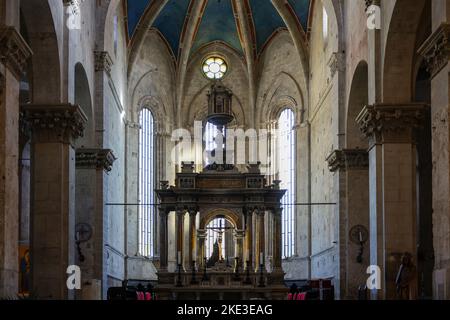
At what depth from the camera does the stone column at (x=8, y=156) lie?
747 inches

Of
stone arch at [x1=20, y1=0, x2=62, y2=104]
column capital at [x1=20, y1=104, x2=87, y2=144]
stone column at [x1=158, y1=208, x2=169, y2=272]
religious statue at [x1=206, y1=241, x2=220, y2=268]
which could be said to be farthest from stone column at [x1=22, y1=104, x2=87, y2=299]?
religious statue at [x1=206, y1=241, x2=220, y2=268]

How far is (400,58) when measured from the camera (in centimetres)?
2569

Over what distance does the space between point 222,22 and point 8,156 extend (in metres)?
30.8

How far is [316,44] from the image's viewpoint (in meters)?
42.1

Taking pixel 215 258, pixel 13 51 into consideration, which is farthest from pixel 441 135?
pixel 215 258

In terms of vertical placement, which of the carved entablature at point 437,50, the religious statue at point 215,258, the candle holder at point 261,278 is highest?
the carved entablature at point 437,50

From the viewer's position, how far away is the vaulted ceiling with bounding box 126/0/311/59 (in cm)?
4688

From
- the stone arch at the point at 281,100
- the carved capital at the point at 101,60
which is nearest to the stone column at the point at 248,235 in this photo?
the carved capital at the point at 101,60

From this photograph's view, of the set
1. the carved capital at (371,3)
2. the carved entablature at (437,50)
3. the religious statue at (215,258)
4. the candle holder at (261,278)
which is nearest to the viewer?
the carved entablature at (437,50)

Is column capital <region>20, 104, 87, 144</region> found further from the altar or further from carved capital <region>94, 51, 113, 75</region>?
the altar

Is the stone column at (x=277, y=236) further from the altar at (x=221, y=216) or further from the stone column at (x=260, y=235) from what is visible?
the stone column at (x=260, y=235)

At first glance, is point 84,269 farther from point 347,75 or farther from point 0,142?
point 0,142

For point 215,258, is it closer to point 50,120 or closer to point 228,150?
point 228,150

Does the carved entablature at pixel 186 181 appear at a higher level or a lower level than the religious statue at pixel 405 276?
higher
